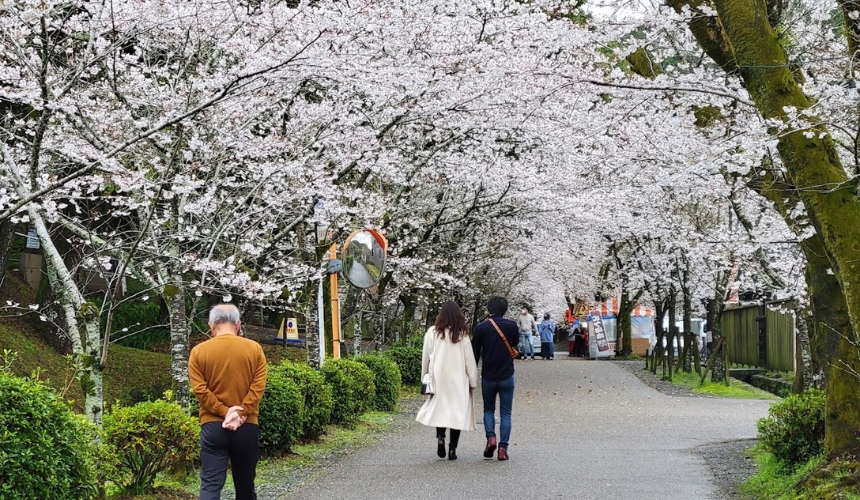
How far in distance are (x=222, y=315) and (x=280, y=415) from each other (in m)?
4.15

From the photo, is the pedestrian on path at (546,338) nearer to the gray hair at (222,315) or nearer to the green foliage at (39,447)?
the gray hair at (222,315)

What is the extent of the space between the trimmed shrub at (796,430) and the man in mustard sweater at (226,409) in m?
5.27

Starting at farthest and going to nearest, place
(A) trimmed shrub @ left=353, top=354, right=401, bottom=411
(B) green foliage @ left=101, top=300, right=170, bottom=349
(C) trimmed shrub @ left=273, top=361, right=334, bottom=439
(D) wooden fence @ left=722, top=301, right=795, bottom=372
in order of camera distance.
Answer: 1. (B) green foliage @ left=101, top=300, right=170, bottom=349
2. (D) wooden fence @ left=722, top=301, right=795, bottom=372
3. (A) trimmed shrub @ left=353, top=354, right=401, bottom=411
4. (C) trimmed shrub @ left=273, top=361, right=334, bottom=439

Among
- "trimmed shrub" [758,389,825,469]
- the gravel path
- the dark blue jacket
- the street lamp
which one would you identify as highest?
the street lamp

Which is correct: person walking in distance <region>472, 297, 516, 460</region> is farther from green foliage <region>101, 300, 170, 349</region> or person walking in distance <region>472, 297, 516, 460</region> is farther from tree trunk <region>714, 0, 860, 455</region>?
green foliage <region>101, 300, 170, 349</region>

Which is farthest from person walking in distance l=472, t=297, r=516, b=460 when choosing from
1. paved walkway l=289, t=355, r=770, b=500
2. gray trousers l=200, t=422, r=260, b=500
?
gray trousers l=200, t=422, r=260, b=500

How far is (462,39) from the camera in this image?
42.5 feet

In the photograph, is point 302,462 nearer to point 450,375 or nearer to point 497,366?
point 450,375

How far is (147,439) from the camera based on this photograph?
7414mm

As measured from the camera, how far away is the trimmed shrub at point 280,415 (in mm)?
10008

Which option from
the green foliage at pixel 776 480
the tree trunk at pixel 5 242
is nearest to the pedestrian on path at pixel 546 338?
the tree trunk at pixel 5 242

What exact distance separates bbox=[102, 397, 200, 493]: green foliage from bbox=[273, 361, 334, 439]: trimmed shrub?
3.28 metres

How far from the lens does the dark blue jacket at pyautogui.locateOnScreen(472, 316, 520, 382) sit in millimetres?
10203

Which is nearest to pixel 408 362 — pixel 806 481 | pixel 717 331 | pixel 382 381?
pixel 382 381
